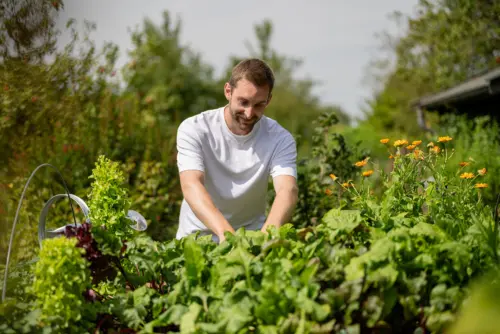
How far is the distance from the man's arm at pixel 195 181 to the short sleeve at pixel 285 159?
1.36 ft

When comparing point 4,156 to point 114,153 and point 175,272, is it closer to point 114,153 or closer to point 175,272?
point 114,153

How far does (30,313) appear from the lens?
1952 millimetres

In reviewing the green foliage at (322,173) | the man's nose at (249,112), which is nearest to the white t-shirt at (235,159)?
the man's nose at (249,112)

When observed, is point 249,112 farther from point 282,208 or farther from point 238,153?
point 282,208

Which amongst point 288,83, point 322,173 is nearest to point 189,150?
point 322,173

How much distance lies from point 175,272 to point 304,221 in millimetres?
3573

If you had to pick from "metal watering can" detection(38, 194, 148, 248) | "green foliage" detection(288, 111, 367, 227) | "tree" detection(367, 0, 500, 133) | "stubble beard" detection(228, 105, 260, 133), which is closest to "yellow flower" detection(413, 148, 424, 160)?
"stubble beard" detection(228, 105, 260, 133)

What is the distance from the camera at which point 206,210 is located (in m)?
2.94

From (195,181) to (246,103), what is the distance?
1.73ft

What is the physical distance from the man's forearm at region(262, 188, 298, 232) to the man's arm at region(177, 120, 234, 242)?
0.81 ft

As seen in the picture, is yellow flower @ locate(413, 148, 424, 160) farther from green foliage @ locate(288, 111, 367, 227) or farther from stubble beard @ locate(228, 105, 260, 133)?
green foliage @ locate(288, 111, 367, 227)

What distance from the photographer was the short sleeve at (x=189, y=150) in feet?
10.9

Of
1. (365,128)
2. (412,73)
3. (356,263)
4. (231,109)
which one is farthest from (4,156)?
(365,128)

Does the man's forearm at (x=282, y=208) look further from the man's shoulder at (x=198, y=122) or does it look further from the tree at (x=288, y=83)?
the tree at (x=288, y=83)
